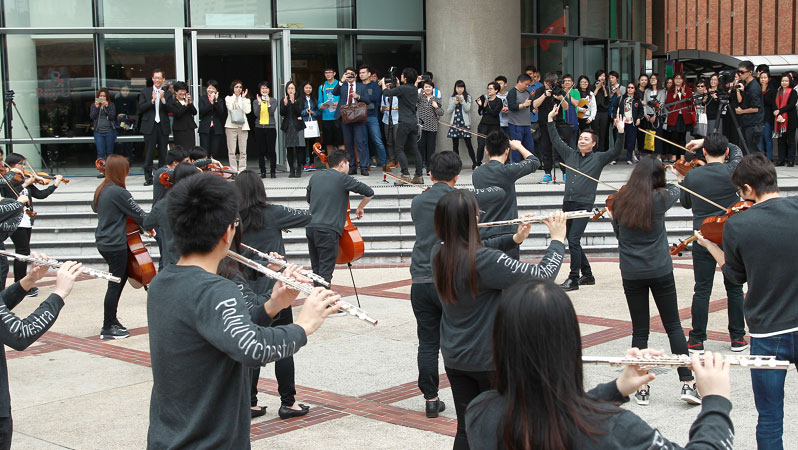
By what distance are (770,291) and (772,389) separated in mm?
493

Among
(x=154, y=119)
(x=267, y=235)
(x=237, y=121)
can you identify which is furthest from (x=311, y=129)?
(x=267, y=235)

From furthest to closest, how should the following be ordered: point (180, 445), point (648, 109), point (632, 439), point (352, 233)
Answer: point (648, 109) → point (352, 233) → point (180, 445) → point (632, 439)

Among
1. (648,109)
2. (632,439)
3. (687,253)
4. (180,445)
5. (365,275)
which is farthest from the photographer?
(648,109)

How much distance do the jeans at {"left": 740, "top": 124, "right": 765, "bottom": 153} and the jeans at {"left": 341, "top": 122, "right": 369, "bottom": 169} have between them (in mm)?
7145

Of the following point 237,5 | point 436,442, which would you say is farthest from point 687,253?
point 237,5

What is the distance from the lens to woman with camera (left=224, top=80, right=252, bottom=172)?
17203 mm

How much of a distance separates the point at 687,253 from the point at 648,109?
6286 millimetres

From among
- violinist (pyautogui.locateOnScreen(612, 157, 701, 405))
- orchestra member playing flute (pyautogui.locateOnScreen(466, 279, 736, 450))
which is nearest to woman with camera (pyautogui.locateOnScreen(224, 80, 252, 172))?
violinist (pyautogui.locateOnScreen(612, 157, 701, 405))

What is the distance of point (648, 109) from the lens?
1919 cm

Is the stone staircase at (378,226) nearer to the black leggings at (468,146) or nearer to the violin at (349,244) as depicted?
the black leggings at (468,146)

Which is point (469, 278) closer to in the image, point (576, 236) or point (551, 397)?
point (551, 397)

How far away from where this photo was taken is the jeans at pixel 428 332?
6207 millimetres

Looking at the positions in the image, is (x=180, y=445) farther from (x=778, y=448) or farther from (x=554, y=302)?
(x=778, y=448)

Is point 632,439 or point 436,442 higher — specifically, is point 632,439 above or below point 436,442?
above
